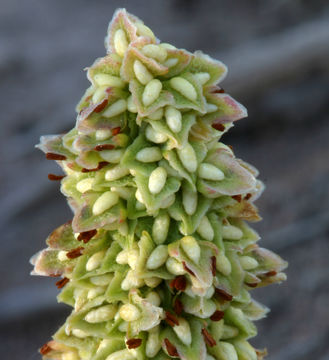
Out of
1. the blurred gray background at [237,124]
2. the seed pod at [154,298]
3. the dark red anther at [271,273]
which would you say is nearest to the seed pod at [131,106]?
the seed pod at [154,298]

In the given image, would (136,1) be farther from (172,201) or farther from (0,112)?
(172,201)

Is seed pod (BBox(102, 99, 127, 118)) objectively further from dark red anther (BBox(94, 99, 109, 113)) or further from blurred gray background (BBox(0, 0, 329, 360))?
blurred gray background (BBox(0, 0, 329, 360))

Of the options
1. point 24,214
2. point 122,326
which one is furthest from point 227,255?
point 24,214

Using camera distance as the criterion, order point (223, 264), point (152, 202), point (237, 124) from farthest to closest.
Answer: point (237, 124)
point (223, 264)
point (152, 202)

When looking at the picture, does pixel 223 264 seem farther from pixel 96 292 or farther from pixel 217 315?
pixel 96 292

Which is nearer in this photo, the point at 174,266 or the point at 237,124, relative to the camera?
the point at 174,266

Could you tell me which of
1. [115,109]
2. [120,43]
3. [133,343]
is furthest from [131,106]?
[133,343]
